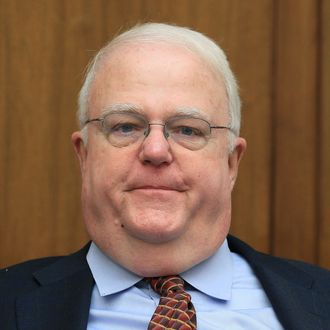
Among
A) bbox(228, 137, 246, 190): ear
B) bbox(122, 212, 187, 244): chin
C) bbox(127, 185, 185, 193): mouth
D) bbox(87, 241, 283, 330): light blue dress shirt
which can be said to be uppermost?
bbox(228, 137, 246, 190): ear

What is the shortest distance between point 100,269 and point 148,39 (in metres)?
0.63

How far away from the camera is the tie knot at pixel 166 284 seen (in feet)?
5.16

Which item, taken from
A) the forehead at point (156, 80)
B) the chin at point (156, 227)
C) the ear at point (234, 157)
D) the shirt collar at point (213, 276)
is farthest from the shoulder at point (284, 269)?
the forehead at point (156, 80)

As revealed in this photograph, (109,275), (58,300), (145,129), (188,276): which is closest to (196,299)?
(188,276)

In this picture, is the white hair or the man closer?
the man

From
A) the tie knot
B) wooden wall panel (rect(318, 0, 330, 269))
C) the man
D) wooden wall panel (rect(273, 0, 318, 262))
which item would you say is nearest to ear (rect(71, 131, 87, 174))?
the man

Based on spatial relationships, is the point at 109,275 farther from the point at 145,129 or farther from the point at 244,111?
the point at 244,111

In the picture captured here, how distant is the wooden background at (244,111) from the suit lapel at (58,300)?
40cm

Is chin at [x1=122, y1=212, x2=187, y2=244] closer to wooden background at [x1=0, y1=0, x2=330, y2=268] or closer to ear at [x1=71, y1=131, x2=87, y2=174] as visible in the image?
ear at [x1=71, y1=131, x2=87, y2=174]

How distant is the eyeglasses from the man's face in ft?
0.05

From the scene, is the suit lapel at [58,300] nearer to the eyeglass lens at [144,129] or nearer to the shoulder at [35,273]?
the shoulder at [35,273]

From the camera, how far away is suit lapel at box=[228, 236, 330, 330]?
162 cm

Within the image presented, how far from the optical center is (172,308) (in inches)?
58.8

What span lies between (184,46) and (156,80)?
0.51 ft
